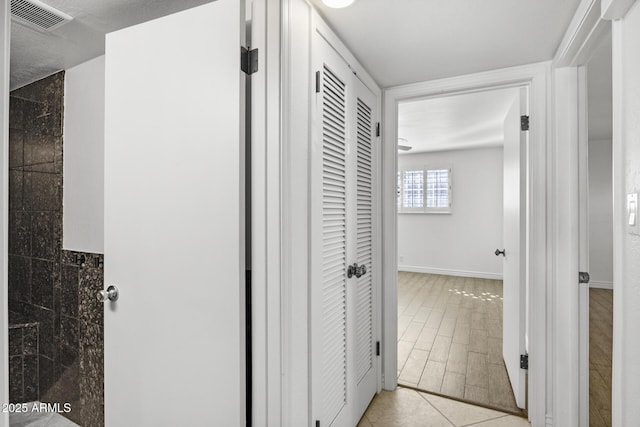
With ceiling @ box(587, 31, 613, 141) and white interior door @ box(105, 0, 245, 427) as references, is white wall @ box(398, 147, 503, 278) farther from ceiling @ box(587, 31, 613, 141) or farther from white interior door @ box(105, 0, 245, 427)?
white interior door @ box(105, 0, 245, 427)

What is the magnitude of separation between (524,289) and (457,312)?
223cm

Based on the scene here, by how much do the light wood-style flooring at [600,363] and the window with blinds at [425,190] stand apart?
2.67 m

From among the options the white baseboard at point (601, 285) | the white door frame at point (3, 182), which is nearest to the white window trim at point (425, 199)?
the white baseboard at point (601, 285)

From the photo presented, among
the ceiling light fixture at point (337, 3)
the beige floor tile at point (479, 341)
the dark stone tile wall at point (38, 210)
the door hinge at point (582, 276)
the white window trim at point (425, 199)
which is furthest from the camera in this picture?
the white window trim at point (425, 199)

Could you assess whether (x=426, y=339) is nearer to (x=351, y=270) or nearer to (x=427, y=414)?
(x=427, y=414)

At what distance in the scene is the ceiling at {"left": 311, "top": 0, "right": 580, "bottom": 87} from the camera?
4.68ft

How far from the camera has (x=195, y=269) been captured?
1.24m

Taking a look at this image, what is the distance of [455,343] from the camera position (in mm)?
3158

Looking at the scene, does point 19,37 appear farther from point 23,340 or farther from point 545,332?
point 545,332

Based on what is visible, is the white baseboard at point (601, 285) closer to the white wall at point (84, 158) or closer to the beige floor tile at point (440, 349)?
the beige floor tile at point (440, 349)

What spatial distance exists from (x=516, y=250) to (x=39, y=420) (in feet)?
10.3

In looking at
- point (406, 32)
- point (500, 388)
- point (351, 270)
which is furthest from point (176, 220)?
point (500, 388)

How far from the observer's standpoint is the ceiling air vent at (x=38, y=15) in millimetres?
1455

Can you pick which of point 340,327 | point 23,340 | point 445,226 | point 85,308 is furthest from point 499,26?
point 445,226
